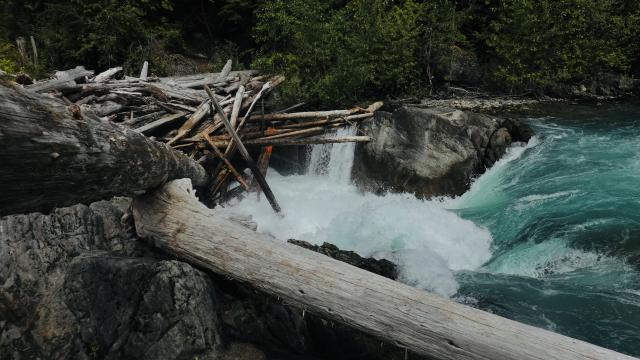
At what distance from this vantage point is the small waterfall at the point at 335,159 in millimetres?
11180

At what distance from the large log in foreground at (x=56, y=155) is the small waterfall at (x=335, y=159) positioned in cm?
712

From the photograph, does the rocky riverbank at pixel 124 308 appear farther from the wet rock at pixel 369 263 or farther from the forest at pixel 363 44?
the forest at pixel 363 44

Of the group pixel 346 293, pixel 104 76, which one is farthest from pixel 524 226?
pixel 104 76

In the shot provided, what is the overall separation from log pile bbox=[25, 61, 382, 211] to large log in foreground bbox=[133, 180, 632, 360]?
4.51 meters

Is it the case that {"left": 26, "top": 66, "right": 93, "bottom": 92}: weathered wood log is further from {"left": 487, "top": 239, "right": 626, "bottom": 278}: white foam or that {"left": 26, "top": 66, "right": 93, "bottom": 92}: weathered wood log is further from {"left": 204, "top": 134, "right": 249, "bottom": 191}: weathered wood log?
{"left": 487, "top": 239, "right": 626, "bottom": 278}: white foam

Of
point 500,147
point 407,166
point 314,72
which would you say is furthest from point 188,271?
point 314,72

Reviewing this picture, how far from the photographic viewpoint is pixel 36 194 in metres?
3.30

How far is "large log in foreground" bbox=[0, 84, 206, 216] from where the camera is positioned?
288cm

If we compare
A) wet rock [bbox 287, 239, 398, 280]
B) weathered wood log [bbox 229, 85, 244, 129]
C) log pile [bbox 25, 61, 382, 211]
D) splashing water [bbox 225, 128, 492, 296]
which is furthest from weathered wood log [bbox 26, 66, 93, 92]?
wet rock [bbox 287, 239, 398, 280]

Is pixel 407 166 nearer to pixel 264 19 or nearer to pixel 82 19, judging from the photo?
pixel 264 19

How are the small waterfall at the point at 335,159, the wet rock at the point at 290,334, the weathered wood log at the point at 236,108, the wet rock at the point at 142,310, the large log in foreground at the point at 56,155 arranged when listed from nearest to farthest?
the large log in foreground at the point at 56,155 < the wet rock at the point at 142,310 < the wet rock at the point at 290,334 < the weathered wood log at the point at 236,108 < the small waterfall at the point at 335,159

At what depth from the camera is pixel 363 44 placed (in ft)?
43.7

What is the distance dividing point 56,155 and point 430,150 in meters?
8.65

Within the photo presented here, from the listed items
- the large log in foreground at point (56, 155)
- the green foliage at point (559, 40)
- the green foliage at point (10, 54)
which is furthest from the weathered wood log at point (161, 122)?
the green foliage at point (559, 40)
